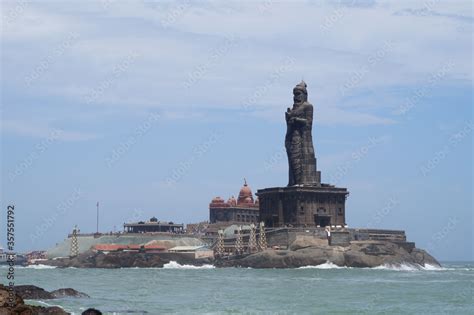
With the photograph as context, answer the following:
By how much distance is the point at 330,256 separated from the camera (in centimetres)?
17238

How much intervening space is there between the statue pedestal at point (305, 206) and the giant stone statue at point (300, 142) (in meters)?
2.76

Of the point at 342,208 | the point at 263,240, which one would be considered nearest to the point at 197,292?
the point at 263,240

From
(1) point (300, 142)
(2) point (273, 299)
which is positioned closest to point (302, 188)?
(1) point (300, 142)

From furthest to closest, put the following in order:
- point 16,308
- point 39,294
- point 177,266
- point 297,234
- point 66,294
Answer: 1. point 177,266
2. point 297,234
3. point 66,294
4. point 39,294
5. point 16,308

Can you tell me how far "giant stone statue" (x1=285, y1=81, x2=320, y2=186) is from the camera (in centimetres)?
19075

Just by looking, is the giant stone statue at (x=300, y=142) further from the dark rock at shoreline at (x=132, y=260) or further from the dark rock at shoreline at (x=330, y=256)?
the dark rock at shoreline at (x=132, y=260)

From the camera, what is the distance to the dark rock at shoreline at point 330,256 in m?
171

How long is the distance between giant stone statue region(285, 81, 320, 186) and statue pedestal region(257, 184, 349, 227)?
108 inches

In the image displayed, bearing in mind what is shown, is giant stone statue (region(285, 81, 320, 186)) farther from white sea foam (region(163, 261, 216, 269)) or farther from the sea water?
the sea water

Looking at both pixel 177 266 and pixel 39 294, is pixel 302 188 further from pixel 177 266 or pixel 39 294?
pixel 39 294

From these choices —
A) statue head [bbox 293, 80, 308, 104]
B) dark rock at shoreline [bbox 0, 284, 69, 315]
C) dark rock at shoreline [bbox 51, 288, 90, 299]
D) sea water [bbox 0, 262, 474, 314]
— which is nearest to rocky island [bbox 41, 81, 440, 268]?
statue head [bbox 293, 80, 308, 104]

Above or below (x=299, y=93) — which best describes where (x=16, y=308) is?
below

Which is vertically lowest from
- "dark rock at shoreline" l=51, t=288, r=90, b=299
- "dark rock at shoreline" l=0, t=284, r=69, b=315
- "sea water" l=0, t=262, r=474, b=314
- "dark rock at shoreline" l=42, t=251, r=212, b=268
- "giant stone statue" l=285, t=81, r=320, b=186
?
"sea water" l=0, t=262, r=474, b=314

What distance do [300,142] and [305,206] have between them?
1256 centimetres
